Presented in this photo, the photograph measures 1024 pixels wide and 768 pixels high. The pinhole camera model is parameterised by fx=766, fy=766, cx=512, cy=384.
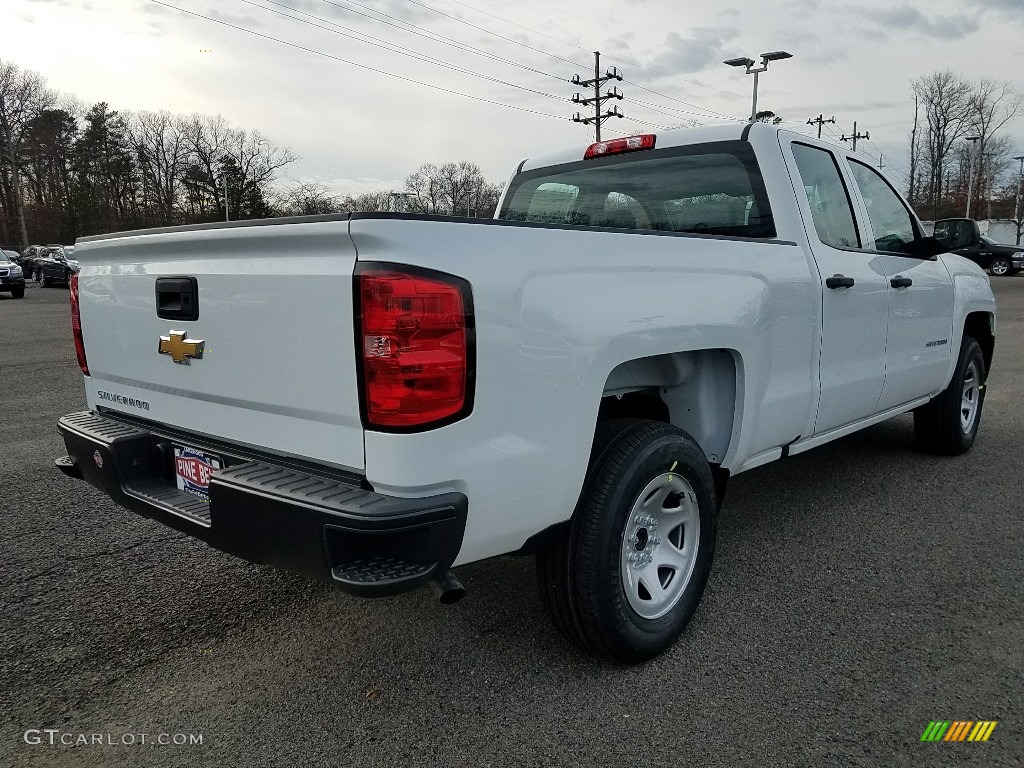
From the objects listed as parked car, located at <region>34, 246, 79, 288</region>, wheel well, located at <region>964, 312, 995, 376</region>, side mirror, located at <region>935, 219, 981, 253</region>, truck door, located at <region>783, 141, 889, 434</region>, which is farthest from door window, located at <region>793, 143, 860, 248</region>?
parked car, located at <region>34, 246, 79, 288</region>

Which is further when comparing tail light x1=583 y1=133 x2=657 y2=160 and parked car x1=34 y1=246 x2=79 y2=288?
parked car x1=34 y1=246 x2=79 y2=288

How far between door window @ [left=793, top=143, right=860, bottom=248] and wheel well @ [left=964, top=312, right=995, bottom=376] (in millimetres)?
1899

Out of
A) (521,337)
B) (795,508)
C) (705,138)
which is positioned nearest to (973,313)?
(795,508)

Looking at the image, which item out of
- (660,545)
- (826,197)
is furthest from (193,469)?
(826,197)

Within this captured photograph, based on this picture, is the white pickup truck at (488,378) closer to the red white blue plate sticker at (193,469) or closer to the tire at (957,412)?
the red white blue plate sticker at (193,469)

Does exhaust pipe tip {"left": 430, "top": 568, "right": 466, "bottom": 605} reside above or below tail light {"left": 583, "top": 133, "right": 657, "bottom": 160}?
below

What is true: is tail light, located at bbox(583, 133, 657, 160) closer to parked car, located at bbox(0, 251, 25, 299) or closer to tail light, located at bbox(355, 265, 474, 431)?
tail light, located at bbox(355, 265, 474, 431)

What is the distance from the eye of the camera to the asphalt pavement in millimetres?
2260

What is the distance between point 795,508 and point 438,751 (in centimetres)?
284

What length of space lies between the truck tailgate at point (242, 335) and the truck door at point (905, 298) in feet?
10.3

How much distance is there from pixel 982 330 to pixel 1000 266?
1371 inches

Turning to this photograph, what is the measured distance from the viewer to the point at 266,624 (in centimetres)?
299
